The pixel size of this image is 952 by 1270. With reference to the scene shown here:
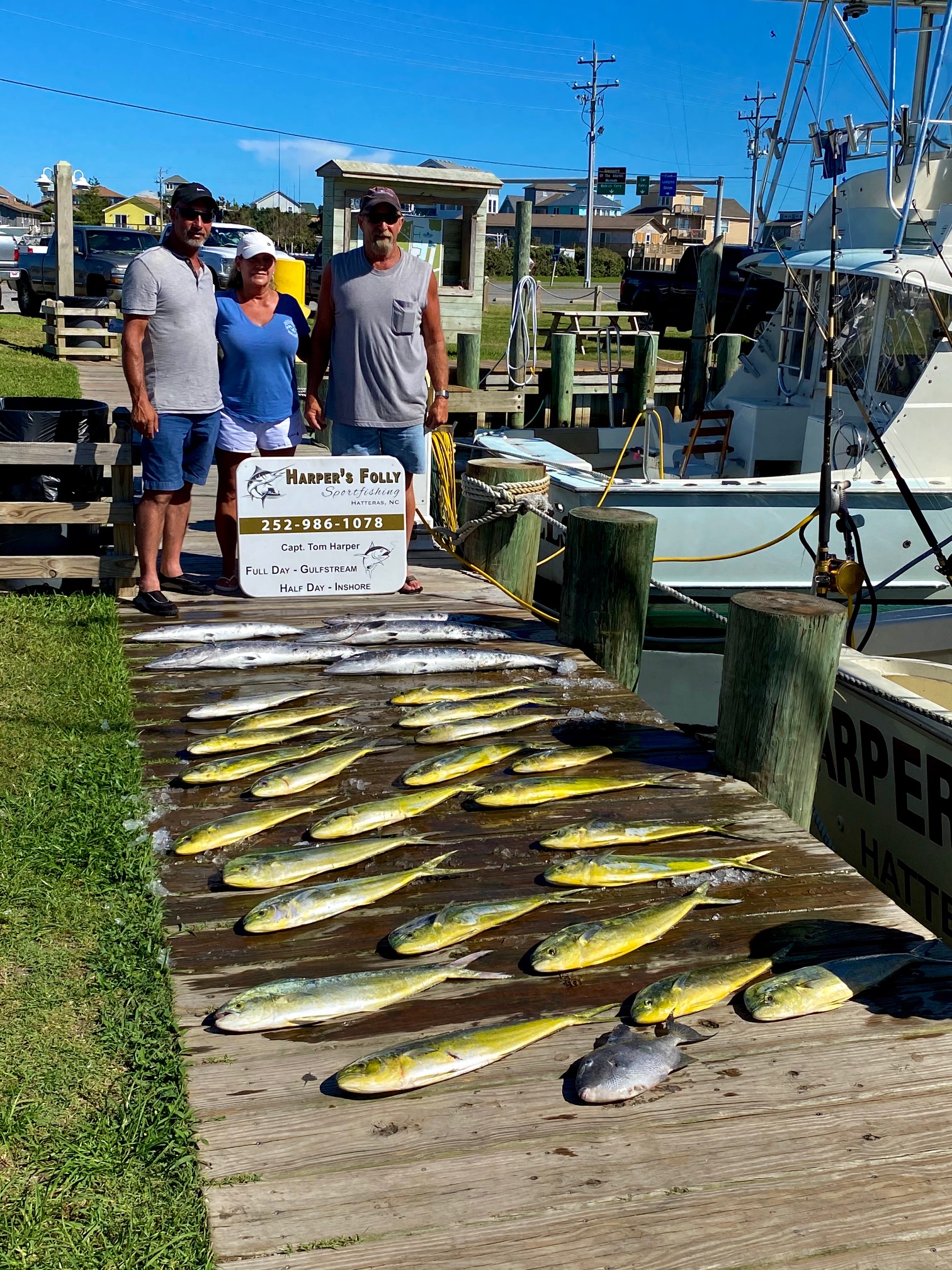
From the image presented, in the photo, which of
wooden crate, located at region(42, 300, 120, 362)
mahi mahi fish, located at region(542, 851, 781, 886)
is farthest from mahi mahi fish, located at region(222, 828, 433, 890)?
wooden crate, located at region(42, 300, 120, 362)

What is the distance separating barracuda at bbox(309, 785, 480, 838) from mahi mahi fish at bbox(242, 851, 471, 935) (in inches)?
11.7

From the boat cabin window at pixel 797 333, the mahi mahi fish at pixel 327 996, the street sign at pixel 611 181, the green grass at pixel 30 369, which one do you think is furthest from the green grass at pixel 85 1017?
the street sign at pixel 611 181

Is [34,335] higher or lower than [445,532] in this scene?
higher

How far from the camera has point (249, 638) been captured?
18.9 ft

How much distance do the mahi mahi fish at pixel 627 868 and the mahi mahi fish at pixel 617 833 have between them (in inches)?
2.3

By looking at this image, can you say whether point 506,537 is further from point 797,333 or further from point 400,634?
point 797,333

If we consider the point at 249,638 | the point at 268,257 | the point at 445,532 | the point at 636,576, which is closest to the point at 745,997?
the point at 636,576

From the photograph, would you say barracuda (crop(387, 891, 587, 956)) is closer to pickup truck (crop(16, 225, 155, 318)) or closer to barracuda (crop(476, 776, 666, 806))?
barracuda (crop(476, 776, 666, 806))

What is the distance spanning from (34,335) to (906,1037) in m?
22.3

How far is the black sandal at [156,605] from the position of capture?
6.12 meters

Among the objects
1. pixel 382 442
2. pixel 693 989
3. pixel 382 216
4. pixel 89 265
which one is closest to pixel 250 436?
pixel 382 442

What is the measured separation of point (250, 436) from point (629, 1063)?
4.34 m

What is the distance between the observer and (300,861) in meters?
3.69

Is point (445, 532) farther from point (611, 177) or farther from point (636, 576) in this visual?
point (611, 177)
